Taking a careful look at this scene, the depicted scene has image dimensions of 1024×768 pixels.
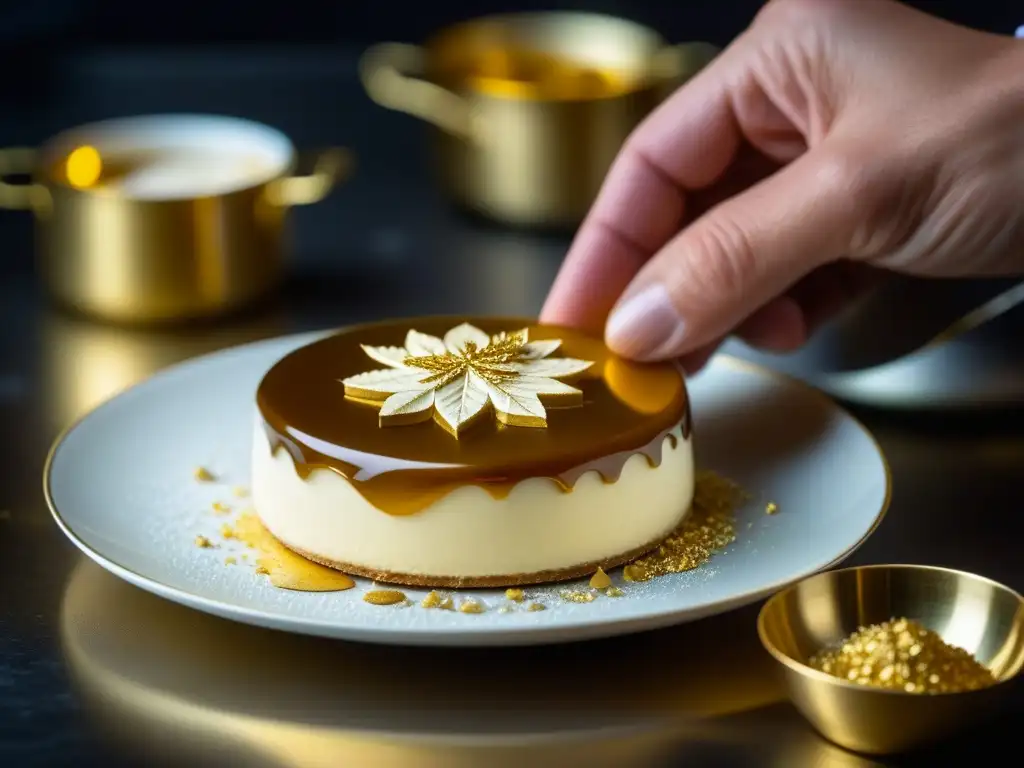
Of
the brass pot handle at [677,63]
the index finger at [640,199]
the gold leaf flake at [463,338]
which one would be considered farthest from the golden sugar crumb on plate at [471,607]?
the brass pot handle at [677,63]

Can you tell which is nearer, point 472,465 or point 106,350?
point 472,465

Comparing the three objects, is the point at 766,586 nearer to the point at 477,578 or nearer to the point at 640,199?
the point at 477,578

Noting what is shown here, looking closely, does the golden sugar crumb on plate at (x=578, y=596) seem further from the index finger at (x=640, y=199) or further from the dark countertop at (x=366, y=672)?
the index finger at (x=640, y=199)

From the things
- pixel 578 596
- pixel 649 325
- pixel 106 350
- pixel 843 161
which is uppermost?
pixel 843 161

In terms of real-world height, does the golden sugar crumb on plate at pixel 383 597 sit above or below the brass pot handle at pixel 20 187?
below

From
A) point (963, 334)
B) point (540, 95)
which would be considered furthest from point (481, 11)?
point (963, 334)

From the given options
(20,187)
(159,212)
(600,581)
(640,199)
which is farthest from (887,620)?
(20,187)
